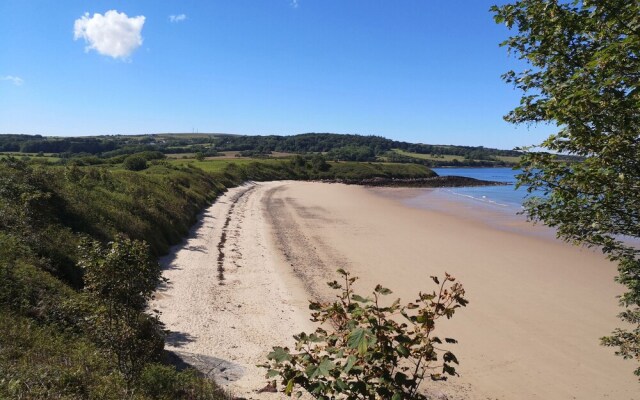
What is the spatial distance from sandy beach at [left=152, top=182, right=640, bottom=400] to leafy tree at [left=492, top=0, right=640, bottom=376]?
190 inches

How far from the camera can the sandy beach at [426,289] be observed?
9648 mm

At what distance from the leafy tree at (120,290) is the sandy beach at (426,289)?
254 cm

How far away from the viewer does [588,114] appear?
14.3ft

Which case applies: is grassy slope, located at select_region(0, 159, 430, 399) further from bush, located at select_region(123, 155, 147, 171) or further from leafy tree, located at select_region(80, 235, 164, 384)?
bush, located at select_region(123, 155, 147, 171)

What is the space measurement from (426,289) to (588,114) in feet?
40.6

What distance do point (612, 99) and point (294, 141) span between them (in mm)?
195878

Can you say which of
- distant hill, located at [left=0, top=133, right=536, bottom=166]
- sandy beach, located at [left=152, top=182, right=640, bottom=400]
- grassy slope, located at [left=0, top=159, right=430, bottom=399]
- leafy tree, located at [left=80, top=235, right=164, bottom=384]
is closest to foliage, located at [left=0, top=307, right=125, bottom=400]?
grassy slope, located at [left=0, top=159, right=430, bottom=399]

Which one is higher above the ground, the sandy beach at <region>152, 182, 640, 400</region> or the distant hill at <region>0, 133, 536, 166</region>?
the distant hill at <region>0, 133, 536, 166</region>

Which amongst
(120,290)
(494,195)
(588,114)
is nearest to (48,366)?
(120,290)

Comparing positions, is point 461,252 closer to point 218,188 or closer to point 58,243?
point 58,243

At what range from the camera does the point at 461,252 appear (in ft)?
73.7

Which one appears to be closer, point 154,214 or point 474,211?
point 154,214

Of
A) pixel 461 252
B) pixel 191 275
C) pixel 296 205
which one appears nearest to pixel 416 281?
pixel 461 252

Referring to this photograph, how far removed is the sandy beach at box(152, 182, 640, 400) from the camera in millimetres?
9648
